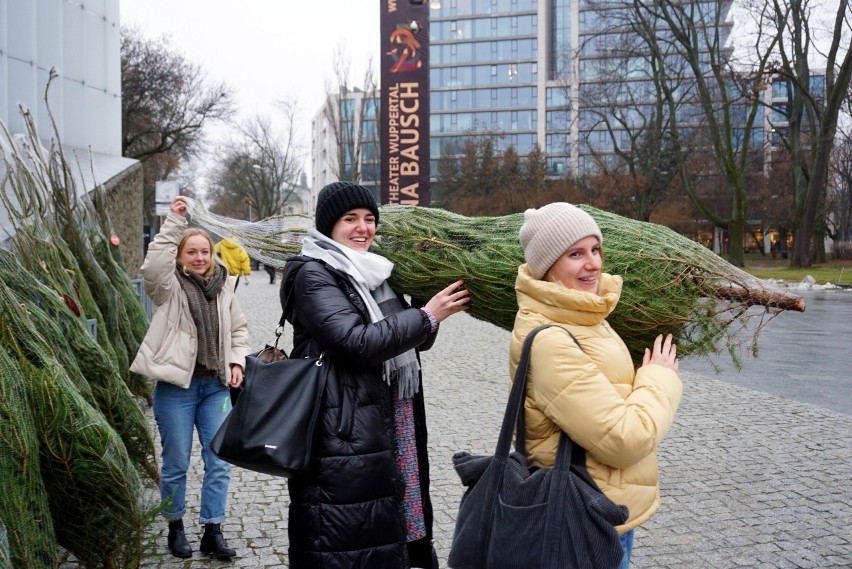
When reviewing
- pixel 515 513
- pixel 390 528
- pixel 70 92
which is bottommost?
pixel 390 528

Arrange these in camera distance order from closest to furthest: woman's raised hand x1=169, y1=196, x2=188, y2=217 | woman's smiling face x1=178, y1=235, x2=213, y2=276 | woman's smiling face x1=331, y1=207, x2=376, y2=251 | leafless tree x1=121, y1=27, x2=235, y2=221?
1. woman's smiling face x1=331, y1=207, x2=376, y2=251
2. woman's raised hand x1=169, y1=196, x2=188, y2=217
3. woman's smiling face x1=178, y1=235, x2=213, y2=276
4. leafless tree x1=121, y1=27, x2=235, y2=221

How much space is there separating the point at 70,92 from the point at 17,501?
10022 millimetres

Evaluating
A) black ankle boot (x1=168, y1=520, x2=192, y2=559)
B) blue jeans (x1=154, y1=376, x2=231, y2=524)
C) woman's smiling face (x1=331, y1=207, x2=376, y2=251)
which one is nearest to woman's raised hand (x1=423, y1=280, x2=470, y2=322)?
woman's smiling face (x1=331, y1=207, x2=376, y2=251)

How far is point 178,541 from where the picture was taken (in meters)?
4.03

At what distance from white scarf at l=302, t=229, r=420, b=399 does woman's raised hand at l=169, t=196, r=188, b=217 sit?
1.34m

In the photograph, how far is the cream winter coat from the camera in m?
3.94

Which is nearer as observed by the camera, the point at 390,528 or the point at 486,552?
the point at 486,552

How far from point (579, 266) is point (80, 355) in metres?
2.43

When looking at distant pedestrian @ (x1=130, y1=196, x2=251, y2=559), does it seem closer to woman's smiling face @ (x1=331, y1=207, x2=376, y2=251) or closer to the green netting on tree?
the green netting on tree

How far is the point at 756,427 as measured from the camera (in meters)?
6.82

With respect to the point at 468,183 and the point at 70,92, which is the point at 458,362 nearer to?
the point at 70,92

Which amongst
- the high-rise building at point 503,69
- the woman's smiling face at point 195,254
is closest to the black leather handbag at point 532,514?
the woman's smiling face at point 195,254

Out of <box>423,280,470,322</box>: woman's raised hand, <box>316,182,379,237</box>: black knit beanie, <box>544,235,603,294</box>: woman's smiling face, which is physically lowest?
<box>423,280,470,322</box>: woman's raised hand

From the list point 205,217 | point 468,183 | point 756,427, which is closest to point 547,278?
point 205,217
